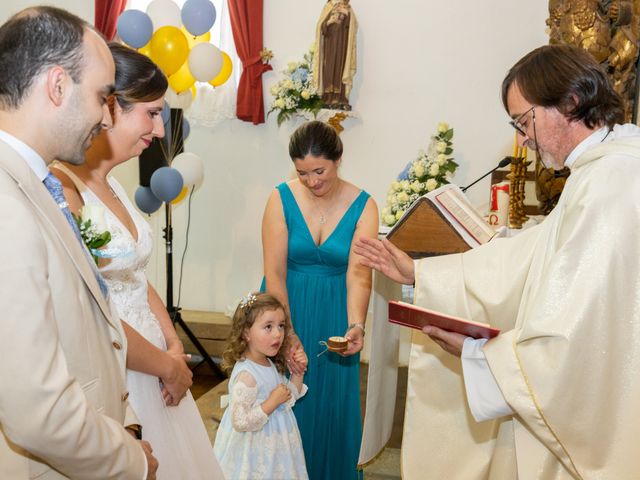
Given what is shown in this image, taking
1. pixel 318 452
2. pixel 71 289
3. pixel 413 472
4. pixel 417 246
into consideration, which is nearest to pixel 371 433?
pixel 318 452

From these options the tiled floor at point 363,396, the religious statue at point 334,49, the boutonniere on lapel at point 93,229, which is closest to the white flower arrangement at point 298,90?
the religious statue at point 334,49

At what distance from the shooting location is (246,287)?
7.10 m

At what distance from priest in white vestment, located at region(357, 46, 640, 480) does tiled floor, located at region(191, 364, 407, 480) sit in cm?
147

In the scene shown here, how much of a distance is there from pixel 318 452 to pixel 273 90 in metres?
4.00

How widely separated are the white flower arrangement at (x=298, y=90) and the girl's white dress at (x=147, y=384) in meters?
4.17

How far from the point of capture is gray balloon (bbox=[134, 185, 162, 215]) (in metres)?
5.59

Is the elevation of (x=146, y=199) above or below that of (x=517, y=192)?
below

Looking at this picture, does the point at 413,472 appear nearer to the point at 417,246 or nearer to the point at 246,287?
the point at 417,246

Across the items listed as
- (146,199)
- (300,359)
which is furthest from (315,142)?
(146,199)

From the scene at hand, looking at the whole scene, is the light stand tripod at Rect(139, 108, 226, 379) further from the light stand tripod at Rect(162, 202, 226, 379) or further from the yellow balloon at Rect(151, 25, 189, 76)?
the yellow balloon at Rect(151, 25, 189, 76)

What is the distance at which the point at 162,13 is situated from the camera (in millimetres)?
5891

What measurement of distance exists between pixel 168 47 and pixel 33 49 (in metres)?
4.31

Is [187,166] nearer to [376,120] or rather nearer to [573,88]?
[376,120]

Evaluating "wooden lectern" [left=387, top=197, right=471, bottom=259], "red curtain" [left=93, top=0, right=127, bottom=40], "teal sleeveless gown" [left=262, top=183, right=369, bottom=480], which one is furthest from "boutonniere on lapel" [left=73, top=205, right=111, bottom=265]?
"red curtain" [left=93, top=0, right=127, bottom=40]
